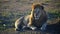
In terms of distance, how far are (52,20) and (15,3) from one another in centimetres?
54

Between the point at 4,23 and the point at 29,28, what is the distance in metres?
0.34

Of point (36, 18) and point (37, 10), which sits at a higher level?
point (37, 10)

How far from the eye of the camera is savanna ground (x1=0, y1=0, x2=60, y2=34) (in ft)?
8.23

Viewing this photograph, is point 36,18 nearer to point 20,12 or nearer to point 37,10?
point 37,10

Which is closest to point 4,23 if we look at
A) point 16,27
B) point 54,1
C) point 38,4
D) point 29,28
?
point 16,27

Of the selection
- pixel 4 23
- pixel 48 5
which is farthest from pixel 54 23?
pixel 4 23

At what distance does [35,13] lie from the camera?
2.49 m

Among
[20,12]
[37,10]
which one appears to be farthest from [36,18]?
[20,12]

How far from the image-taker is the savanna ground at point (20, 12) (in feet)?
8.23

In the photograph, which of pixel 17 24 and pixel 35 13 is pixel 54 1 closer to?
pixel 35 13

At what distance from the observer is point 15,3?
2.58 meters

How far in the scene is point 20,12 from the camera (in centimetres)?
256

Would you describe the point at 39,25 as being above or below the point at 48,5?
below

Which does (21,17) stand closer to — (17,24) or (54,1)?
(17,24)
